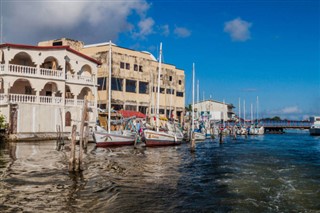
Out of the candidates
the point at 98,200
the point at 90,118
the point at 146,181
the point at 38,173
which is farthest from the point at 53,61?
the point at 98,200

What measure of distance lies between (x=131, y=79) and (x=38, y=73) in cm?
2160

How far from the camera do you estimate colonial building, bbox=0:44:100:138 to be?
4091 centimetres

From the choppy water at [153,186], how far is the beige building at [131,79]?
3178 centimetres

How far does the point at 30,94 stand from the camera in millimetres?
46188

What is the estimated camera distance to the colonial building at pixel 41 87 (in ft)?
134

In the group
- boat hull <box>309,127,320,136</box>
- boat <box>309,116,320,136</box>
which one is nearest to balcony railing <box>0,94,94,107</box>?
boat <box>309,116,320,136</box>

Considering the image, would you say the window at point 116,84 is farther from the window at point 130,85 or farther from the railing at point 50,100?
the railing at point 50,100

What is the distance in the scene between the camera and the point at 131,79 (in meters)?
63.1

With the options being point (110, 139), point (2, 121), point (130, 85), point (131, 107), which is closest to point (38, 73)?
point (2, 121)

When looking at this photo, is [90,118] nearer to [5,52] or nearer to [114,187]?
[5,52]

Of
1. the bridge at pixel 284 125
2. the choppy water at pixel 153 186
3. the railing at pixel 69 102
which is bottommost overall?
the choppy water at pixel 153 186

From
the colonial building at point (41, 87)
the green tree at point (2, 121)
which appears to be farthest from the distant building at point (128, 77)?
the green tree at point (2, 121)

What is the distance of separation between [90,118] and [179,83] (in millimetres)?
29478

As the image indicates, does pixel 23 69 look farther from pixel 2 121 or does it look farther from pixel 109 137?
pixel 109 137
